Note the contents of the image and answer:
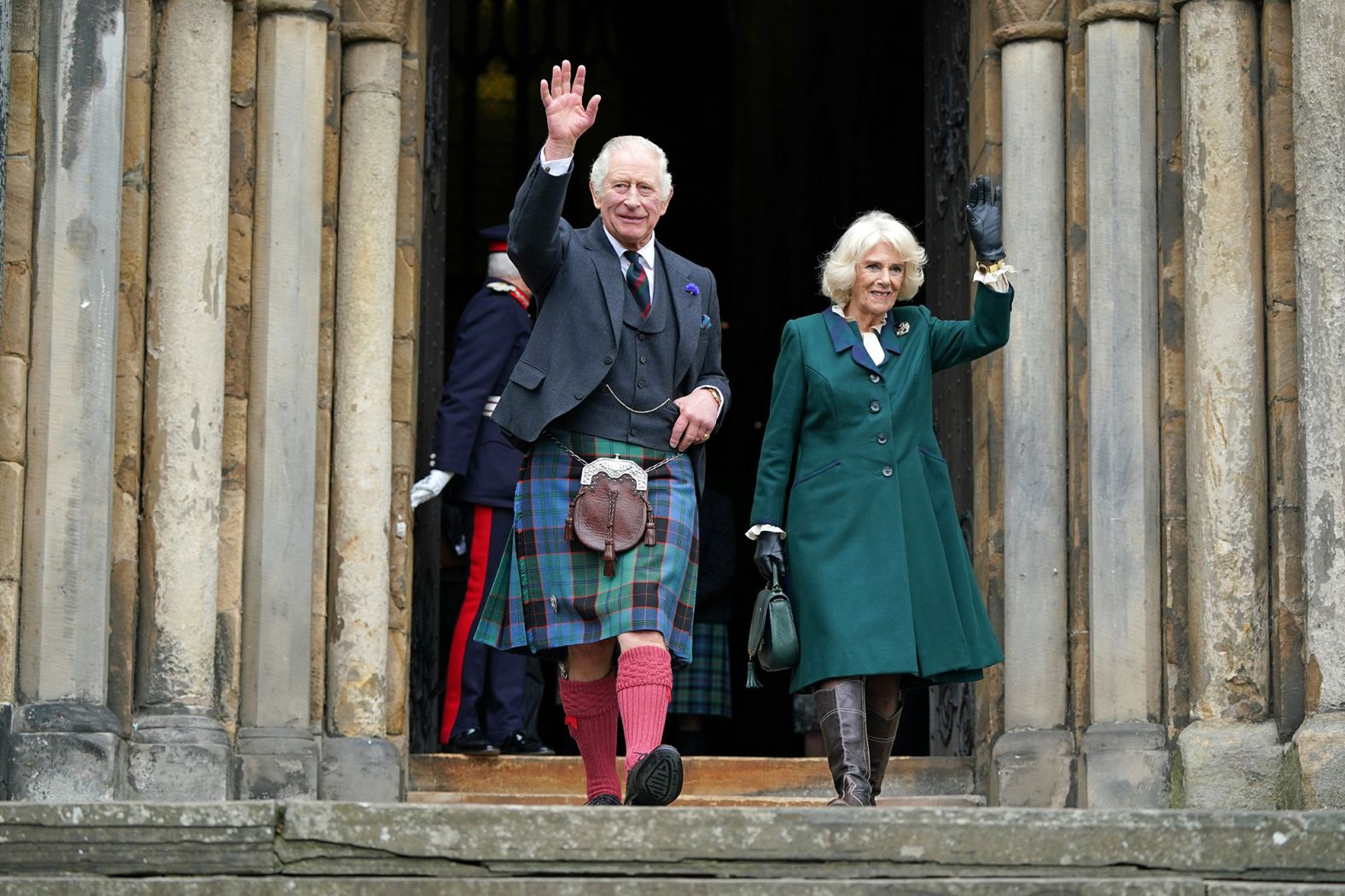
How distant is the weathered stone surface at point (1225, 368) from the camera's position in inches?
280

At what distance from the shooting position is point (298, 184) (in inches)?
297

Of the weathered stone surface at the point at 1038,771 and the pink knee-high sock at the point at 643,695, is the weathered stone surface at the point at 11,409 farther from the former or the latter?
the weathered stone surface at the point at 1038,771

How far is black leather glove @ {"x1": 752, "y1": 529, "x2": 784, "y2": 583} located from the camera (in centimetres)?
609

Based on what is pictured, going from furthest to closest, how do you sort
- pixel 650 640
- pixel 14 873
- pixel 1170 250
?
1. pixel 1170 250
2. pixel 650 640
3. pixel 14 873

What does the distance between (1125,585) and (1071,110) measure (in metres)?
1.53

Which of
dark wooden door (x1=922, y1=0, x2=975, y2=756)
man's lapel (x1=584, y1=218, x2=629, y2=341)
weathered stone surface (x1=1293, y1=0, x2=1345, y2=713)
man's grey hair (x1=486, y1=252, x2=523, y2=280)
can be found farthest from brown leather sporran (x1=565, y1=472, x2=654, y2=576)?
man's grey hair (x1=486, y1=252, x2=523, y2=280)

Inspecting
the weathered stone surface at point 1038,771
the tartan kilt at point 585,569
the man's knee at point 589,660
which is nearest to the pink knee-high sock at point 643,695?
the tartan kilt at point 585,569

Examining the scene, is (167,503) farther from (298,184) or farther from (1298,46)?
(1298,46)

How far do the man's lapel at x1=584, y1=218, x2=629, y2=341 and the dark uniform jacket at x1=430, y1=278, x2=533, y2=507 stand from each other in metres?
2.02

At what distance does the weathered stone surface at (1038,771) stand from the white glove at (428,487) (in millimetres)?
1987

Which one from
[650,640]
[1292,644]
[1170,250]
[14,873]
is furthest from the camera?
[1170,250]

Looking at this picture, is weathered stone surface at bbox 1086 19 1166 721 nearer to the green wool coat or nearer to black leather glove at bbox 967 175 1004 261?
the green wool coat

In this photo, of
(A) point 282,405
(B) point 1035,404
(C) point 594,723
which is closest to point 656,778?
(C) point 594,723

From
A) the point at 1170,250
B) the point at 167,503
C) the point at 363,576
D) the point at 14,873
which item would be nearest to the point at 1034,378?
the point at 1170,250
